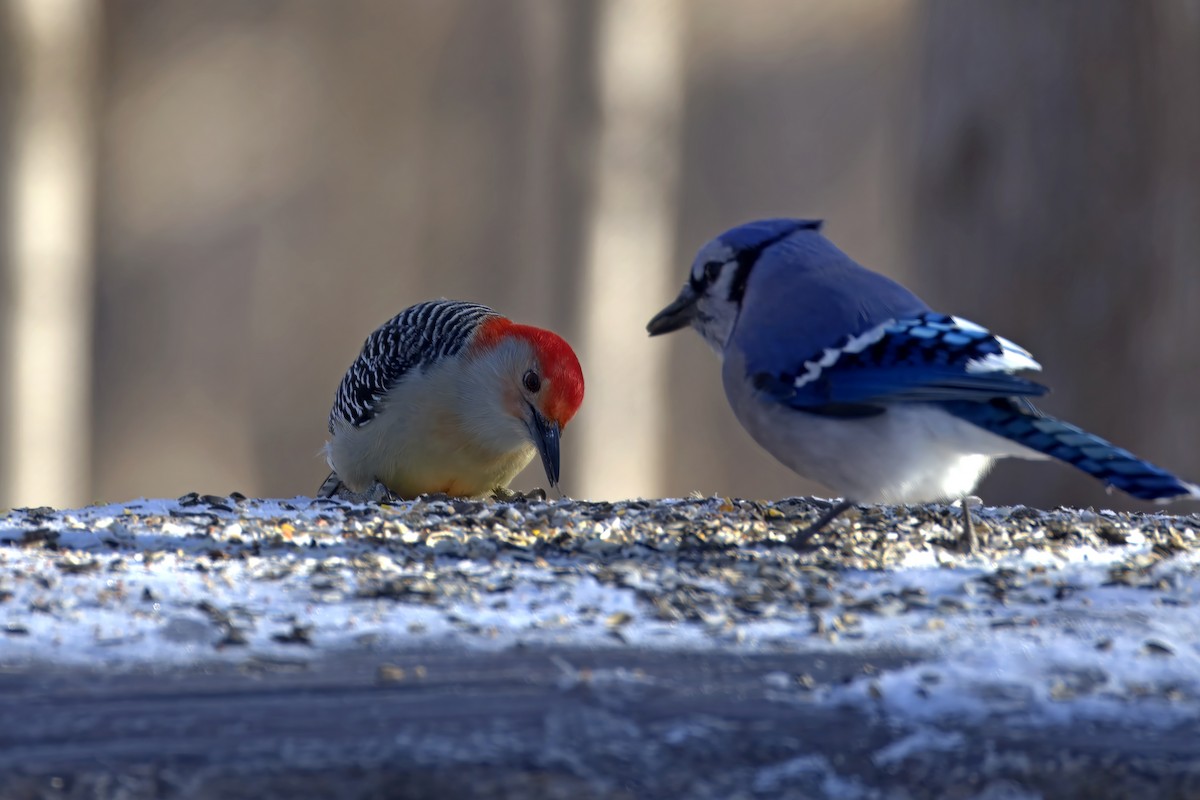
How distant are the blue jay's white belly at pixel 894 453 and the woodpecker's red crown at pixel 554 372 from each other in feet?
2.86

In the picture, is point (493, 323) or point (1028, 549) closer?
point (1028, 549)

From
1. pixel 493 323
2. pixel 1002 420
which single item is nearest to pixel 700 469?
pixel 493 323

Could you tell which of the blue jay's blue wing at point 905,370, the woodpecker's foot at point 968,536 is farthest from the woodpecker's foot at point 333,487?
the woodpecker's foot at point 968,536

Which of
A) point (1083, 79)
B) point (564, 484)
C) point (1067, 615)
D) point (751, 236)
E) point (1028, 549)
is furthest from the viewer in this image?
point (564, 484)

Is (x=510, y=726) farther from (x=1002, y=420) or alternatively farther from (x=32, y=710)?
(x=1002, y=420)

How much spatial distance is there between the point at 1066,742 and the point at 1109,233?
2382mm

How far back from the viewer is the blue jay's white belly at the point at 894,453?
2.47 meters

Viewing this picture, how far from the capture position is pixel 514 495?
3.46 meters

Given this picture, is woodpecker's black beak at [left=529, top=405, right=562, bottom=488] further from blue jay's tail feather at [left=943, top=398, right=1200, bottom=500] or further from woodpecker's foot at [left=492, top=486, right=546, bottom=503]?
blue jay's tail feather at [left=943, top=398, right=1200, bottom=500]

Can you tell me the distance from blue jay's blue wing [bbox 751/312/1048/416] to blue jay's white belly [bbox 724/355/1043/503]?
26 millimetres

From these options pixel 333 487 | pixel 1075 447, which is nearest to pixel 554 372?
pixel 333 487

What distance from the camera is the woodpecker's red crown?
10.9ft

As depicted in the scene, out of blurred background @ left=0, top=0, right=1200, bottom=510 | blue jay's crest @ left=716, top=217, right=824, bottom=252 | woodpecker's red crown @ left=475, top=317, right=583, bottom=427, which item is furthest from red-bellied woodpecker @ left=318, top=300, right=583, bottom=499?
blurred background @ left=0, top=0, right=1200, bottom=510

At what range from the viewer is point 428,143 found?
17.7 feet
